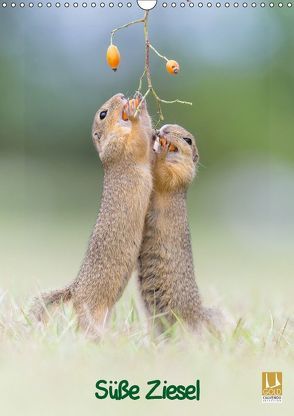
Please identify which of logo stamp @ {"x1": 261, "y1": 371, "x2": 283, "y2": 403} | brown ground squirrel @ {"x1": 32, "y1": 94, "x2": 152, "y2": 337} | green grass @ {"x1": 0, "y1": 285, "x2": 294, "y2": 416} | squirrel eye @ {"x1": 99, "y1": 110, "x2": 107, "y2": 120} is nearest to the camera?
green grass @ {"x1": 0, "y1": 285, "x2": 294, "y2": 416}

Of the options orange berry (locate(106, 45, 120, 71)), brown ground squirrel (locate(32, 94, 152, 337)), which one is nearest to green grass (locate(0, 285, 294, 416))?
brown ground squirrel (locate(32, 94, 152, 337))

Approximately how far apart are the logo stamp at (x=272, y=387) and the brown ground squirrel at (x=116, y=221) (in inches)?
46.1

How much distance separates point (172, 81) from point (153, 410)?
180 inches

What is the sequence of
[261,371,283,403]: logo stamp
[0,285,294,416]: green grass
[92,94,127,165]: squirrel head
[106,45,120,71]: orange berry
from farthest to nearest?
[92,94,127,165]: squirrel head → [106,45,120,71]: orange berry → [261,371,283,403]: logo stamp → [0,285,294,416]: green grass

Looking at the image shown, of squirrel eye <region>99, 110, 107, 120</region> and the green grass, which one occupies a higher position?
squirrel eye <region>99, 110, 107, 120</region>

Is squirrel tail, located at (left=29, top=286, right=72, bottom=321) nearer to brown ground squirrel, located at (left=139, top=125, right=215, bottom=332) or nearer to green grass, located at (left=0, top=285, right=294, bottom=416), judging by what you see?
green grass, located at (left=0, top=285, right=294, bottom=416)

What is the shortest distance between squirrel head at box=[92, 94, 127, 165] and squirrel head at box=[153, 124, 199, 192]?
25cm

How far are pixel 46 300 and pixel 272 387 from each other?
1684 mm

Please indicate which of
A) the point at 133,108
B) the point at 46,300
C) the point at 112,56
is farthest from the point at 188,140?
the point at 46,300

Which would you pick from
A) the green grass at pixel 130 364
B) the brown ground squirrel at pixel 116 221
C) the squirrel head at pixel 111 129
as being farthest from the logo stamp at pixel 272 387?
the squirrel head at pixel 111 129

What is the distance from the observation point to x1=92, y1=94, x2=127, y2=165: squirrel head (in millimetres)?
5570

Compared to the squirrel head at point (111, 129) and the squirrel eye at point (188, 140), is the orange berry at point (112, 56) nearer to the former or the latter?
the squirrel head at point (111, 129)

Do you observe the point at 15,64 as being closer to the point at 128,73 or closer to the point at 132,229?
the point at 128,73

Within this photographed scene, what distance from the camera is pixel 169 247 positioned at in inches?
220
